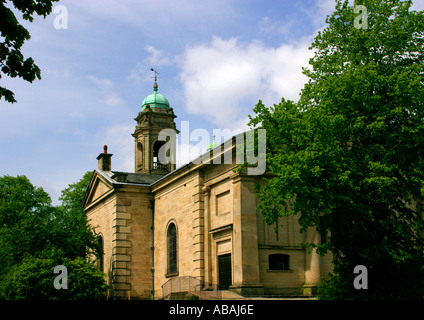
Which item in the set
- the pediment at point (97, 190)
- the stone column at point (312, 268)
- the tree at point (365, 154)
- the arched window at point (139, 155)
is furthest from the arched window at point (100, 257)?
the tree at point (365, 154)

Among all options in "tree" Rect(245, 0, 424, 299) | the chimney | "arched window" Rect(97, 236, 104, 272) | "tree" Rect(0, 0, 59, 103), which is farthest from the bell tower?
"tree" Rect(0, 0, 59, 103)

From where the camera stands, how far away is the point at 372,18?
22.7 m

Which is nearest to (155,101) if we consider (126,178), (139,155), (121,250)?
(139,155)

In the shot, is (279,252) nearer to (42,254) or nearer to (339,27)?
(339,27)

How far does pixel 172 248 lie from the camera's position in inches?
1374

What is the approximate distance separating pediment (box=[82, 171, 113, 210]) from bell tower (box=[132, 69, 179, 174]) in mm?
6655

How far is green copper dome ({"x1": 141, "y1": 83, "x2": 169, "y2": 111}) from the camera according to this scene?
52219mm

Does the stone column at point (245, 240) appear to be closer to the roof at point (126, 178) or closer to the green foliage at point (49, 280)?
the green foliage at point (49, 280)

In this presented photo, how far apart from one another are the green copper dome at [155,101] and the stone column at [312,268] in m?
28.3

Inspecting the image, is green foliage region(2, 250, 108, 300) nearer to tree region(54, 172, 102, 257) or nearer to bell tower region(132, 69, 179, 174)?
tree region(54, 172, 102, 257)

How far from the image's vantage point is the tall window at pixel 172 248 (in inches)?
1358
